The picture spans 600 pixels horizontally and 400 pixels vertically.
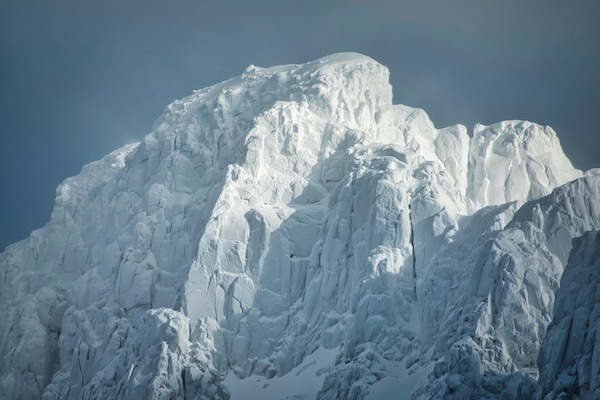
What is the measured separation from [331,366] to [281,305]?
20.1 m

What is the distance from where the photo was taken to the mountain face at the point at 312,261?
110 metres

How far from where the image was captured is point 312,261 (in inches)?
5817

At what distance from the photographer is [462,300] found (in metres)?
114

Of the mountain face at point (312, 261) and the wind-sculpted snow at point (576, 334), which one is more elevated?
the mountain face at point (312, 261)

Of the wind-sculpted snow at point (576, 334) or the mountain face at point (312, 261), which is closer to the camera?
the wind-sculpted snow at point (576, 334)

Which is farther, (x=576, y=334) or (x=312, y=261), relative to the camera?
(x=312, y=261)

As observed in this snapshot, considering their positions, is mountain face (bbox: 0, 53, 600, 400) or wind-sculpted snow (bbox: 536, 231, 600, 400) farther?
mountain face (bbox: 0, 53, 600, 400)

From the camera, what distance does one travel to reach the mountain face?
4318 inches

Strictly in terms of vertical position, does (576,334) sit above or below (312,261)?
below

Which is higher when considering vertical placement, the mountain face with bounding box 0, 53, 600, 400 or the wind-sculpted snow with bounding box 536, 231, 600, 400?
the mountain face with bounding box 0, 53, 600, 400

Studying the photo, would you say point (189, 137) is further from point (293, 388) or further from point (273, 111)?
point (293, 388)

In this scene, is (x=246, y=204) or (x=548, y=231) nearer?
(x=548, y=231)

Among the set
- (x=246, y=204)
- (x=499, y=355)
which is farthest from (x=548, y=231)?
(x=246, y=204)

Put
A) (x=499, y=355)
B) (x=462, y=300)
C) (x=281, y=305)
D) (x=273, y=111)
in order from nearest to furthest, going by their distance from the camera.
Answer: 1. (x=499, y=355)
2. (x=462, y=300)
3. (x=281, y=305)
4. (x=273, y=111)
